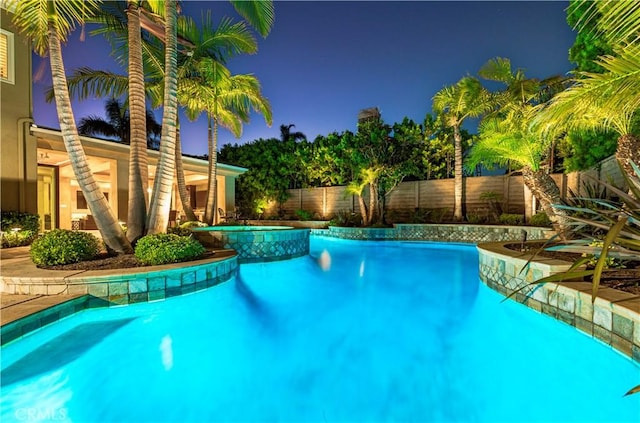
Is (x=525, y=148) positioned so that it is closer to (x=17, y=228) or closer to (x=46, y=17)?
(x=46, y=17)

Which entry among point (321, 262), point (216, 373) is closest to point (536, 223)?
point (321, 262)

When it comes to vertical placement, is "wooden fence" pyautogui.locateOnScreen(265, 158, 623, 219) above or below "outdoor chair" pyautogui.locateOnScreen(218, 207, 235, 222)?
above

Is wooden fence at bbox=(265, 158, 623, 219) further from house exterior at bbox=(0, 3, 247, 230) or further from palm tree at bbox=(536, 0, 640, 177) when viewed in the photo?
house exterior at bbox=(0, 3, 247, 230)

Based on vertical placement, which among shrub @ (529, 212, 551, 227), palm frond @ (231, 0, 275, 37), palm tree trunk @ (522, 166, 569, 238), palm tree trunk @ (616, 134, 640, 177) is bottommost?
shrub @ (529, 212, 551, 227)

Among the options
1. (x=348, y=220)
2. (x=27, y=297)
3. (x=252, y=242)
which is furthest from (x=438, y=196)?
(x=27, y=297)

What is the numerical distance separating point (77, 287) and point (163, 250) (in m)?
1.29

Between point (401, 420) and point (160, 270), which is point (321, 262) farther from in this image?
point (401, 420)

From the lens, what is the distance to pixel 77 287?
14.1ft

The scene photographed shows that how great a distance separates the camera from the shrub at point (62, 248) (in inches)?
192

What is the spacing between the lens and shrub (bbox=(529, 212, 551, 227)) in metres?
10.9

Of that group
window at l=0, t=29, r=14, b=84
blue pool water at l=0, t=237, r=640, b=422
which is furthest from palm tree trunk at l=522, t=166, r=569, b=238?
window at l=0, t=29, r=14, b=84

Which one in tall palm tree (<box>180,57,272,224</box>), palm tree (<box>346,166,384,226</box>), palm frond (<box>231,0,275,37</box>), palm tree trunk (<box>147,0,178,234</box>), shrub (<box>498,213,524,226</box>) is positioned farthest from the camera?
palm tree (<box>346,166,384,226</box>)

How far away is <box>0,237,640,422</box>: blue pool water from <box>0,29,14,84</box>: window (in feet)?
27.1

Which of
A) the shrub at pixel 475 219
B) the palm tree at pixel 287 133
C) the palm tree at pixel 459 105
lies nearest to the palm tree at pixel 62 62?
the palm tree at pixel 459 105
